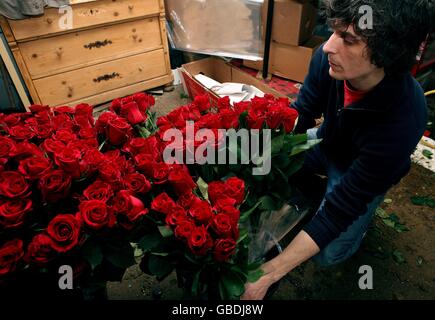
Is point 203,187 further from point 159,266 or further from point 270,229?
point 270,229

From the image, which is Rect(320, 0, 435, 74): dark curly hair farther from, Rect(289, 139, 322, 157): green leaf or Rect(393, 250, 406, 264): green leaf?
Rect(393, 250, 406, 264): green leaf

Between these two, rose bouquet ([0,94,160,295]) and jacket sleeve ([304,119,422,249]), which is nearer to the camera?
rose bouquet ([0,94,160,295])

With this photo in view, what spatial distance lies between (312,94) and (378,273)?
100 centimetres

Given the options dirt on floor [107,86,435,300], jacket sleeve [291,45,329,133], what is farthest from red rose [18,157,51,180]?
jacket sleeve [291,45,329,133]

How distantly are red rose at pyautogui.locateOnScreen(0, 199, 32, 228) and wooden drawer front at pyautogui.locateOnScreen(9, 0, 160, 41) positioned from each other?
1949mm

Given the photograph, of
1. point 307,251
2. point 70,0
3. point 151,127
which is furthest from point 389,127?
point 70,0

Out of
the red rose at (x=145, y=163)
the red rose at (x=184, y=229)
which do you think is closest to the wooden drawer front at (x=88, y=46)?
the red rose at (x=145, y=163)

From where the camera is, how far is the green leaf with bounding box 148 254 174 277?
2.58ft

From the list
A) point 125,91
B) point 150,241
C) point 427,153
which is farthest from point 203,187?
point 125,91

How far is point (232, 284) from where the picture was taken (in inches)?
29.5

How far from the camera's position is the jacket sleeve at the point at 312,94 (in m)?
1.29

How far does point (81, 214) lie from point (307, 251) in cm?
74

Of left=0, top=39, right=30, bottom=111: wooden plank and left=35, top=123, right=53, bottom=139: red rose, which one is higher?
left=35, top=123, right=53, bottom=139: red rose

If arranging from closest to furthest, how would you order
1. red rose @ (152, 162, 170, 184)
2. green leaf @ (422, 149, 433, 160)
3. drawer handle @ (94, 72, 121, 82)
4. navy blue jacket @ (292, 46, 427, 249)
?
red rose @ (152, 162, 170, 184) < navy blue jacket @ (292, 46, 427, 249) < green leaf @ (422, 149, 433, 160) < drawer handle @ (94, 72, 121, 82)
